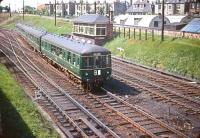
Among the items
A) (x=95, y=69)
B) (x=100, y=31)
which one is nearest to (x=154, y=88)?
(x=95, y=69)

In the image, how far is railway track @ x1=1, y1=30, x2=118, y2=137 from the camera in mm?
15109

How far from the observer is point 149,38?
137 feet

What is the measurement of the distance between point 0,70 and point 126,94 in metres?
12.8

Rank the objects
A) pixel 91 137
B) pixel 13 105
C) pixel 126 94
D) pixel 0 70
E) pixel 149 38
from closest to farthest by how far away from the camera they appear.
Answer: pixel 91 137 < pixel 13 105 < pixel 126 94 < pixel 0 70 < pixel 149 38

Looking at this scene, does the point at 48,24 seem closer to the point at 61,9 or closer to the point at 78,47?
the point at 61,9

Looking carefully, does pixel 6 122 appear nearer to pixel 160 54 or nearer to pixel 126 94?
pixel 126 94

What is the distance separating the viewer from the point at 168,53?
34125 mm

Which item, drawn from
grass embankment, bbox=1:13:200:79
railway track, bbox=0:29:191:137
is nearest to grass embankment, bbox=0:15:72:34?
grass embankment, bbox=1:13:200:79

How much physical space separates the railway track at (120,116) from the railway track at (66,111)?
0.83 feet

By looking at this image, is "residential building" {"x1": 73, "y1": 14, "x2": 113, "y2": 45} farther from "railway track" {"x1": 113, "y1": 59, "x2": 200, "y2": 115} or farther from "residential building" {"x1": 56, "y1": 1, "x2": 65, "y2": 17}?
"residential building" {"x1": 56, "y1": 1, "x2": 65, "y2": 17}

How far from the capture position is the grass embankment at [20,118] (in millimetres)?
14422

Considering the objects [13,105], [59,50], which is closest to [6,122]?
[13,105]

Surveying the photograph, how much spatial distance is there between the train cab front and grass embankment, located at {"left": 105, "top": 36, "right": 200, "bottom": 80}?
920cm

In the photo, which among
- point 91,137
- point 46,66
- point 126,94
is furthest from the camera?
point 46,66
